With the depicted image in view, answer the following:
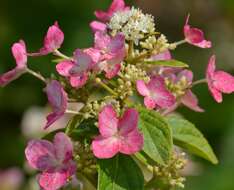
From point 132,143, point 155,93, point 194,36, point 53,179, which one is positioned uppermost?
point 194,36

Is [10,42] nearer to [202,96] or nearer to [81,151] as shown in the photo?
[202,96]

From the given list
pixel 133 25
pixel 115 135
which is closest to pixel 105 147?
pixel 115 135

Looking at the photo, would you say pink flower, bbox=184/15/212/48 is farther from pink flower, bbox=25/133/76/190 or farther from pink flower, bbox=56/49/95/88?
pink flower, bbox=25/133/76/190

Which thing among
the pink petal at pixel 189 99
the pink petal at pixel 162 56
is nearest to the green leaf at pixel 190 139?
the pink petal at pixel 189 99

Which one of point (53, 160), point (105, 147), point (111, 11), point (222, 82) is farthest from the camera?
point (111, 11)

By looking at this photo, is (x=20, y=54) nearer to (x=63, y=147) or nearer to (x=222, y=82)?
(x=63, y=147)

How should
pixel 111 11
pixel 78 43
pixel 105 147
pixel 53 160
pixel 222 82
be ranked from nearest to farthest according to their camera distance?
pixel 105 147, pixel 53 160, pixel 222 82, pixel 111 11, pixel 78 43

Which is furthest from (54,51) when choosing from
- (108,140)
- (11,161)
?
(11,161)
